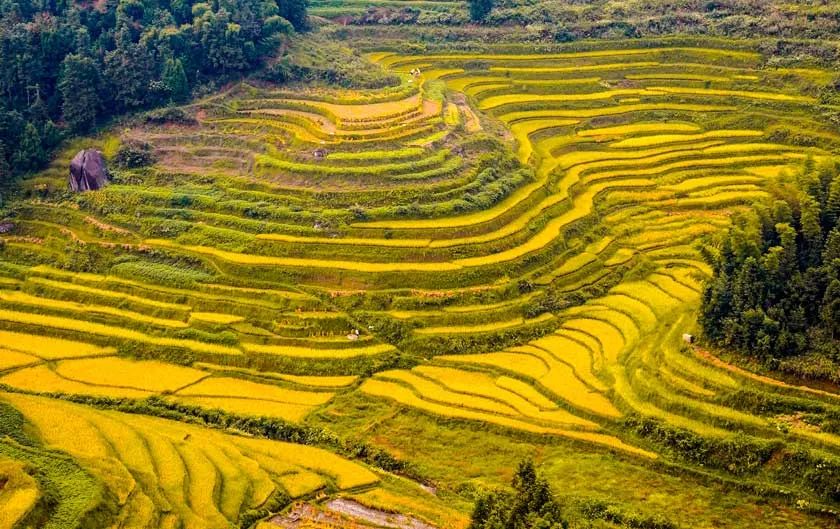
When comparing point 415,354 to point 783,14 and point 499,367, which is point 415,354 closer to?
point 499,367

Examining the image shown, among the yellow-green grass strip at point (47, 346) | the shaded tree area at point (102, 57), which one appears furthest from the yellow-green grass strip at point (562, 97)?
the yellow-green grass strip at point (47, 346)

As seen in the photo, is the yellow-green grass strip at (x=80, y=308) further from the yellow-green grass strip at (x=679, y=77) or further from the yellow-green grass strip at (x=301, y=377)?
the yellow-green grass strip at (x=679, y=77)

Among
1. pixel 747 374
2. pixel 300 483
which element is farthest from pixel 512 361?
pixel 300 483

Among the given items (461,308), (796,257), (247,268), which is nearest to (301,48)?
(247,268)

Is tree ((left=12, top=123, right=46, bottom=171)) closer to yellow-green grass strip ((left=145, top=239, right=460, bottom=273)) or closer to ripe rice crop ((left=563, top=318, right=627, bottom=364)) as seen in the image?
yellow-green grass strip ((left=145, top=239, right=460, bottom=273))

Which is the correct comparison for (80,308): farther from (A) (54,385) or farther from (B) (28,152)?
(B) (28,152)

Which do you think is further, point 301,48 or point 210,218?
point 301,48
